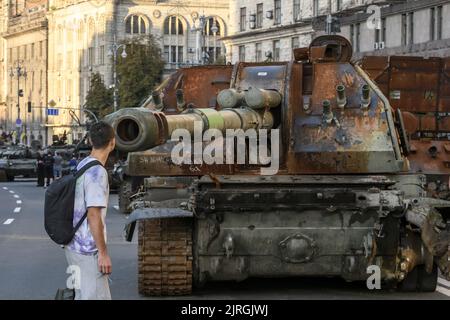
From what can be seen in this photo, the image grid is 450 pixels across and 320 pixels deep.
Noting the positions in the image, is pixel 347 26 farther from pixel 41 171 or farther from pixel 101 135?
pixel 101 135

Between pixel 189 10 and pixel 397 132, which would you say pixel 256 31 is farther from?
pixel 397 132

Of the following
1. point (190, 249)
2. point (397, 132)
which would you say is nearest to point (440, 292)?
point (397, 132)

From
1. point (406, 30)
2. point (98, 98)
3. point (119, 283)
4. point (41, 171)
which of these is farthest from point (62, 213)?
point (98, 98)

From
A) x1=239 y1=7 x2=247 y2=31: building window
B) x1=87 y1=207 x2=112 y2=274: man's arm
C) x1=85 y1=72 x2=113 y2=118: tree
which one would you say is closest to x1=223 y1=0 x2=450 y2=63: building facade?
x1=239 y1=7 x2=247 y2=31: building window

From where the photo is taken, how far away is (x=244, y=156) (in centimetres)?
1127

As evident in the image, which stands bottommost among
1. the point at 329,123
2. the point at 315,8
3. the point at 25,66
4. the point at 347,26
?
the point at 329,123

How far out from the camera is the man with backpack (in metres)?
7.81

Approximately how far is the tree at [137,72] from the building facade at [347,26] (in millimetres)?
5992

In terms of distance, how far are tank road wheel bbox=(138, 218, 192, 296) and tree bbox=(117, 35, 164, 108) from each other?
7032 centimetres

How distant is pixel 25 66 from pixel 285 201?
133564mm

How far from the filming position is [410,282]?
453 inches

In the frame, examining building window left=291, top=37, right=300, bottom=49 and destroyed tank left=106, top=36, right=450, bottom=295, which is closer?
destroyed tank left=106, top=36, right=450, bottom=295

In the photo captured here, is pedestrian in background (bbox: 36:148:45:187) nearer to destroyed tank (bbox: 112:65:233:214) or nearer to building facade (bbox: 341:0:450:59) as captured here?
building facade (bbox: 341:0:450:59)
